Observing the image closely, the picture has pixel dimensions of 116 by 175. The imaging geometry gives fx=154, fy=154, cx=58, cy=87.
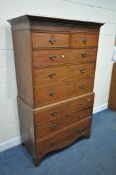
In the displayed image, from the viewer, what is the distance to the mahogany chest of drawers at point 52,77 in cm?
143

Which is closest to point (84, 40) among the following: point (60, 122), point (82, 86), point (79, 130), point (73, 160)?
point (82, 86)

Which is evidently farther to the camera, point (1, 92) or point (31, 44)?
point (1, 92)

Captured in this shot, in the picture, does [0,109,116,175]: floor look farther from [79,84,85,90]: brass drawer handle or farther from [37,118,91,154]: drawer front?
[79,84,85,90]: brass drawer handle

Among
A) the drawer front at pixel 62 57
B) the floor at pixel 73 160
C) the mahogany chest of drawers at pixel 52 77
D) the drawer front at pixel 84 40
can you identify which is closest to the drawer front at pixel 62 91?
the mahogany chest of drawers at pixel 52 77

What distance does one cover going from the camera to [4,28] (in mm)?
1658

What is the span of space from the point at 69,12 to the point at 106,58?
116 cm

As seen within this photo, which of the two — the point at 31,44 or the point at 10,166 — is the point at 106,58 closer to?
the point at 31,44

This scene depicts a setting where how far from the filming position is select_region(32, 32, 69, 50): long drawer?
1375 mm

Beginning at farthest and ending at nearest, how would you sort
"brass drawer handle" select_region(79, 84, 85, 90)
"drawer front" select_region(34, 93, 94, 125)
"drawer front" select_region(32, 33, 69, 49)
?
"brass drawer handle" select_region(79, 84, 85, 90) → "drawer front" select_region(34, 93, 94, 125) → "drawer front" select_region(32, 33, 69, 49)

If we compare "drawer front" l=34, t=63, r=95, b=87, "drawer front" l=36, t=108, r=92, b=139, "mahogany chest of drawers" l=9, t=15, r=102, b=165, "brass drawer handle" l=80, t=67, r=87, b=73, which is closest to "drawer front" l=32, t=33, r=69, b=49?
"mahogany chest of drawers" l=9, t=15, r=102, b=165

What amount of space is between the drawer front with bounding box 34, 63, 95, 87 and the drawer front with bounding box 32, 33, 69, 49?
0.23 metres

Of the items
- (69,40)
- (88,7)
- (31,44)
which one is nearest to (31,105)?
(31,44)

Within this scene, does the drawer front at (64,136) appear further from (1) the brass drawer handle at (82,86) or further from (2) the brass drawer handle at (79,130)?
(1) the brass drawer handle at (82,86)

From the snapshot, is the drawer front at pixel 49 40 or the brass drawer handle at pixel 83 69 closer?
the drawer front at pixel 49 40
